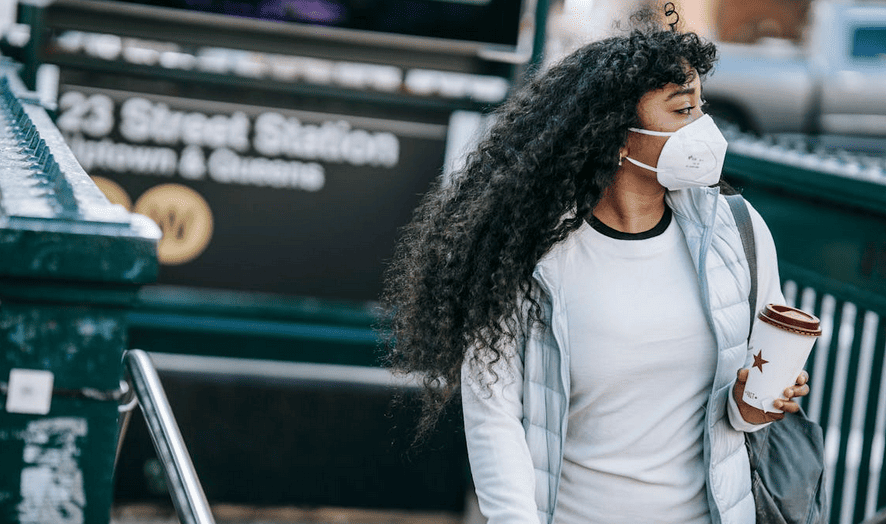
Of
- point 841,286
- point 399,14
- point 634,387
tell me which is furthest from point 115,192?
point 634,387

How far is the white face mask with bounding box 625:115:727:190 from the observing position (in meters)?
2.24

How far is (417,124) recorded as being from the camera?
4562mm

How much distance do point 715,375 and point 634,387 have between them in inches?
6.1

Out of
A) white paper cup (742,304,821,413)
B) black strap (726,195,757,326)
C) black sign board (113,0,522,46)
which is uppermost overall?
black sign board (113,0,522,46)

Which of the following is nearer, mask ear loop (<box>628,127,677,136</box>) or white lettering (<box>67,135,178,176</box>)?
mask ear loop (<box>628,127,677,136</box>)

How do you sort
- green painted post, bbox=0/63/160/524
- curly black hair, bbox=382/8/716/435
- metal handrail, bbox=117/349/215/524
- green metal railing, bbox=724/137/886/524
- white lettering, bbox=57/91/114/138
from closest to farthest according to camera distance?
green painted post, bbox=0/63/160/524, metal handrail, bbox=117/349/215/524, curly black hair, bbox=382/8/716/435, green metal railing, bbox=724/137/886/524, white lettering, bbox=57/91/114/138

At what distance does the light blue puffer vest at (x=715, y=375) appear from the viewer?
Result: 214 cm

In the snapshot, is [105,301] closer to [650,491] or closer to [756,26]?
[650,491]

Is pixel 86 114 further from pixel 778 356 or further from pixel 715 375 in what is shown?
pixel 778 356

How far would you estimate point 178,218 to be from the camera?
445 cm

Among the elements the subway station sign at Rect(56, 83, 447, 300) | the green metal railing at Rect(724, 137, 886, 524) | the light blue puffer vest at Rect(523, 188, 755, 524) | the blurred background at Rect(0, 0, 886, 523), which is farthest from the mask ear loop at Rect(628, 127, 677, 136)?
the subway station sign at Rect(56, 83, 447, 300)

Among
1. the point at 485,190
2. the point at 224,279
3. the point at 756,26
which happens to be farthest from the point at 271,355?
the point at 756,26

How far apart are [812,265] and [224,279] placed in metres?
2.22

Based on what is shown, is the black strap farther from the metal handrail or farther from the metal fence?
the metal fence
